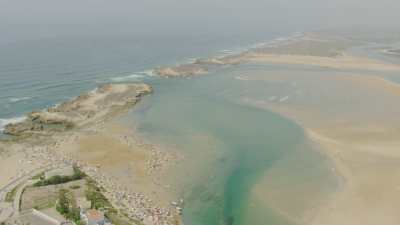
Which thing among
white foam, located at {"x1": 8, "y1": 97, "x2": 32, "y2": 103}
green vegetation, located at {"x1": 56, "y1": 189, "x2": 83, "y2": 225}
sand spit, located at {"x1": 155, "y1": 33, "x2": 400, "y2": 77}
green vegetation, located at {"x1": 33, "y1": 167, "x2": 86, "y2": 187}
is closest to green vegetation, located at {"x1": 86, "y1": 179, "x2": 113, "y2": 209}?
green vegetation, located at {"x1": 56, "y1": 189, "x2": 83, "y2": 225}

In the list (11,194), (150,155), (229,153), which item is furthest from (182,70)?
(11,194)

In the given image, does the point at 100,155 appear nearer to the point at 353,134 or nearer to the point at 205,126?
the point at 205,126

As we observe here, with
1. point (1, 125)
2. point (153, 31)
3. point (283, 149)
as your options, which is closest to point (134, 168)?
point (283, 149)

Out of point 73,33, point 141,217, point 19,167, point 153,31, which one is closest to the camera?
point 141,217

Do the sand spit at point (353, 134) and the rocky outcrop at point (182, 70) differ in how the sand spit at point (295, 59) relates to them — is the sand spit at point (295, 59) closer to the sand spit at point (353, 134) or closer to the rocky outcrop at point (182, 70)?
the rocky outcrop at point (182, 70)

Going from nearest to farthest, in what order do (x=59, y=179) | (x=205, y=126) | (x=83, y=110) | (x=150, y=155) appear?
(x=59, y=179), (x=150, y=155), (x=205, y=126), (x=83, y=110)

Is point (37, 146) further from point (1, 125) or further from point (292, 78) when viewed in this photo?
point (292, 78)
